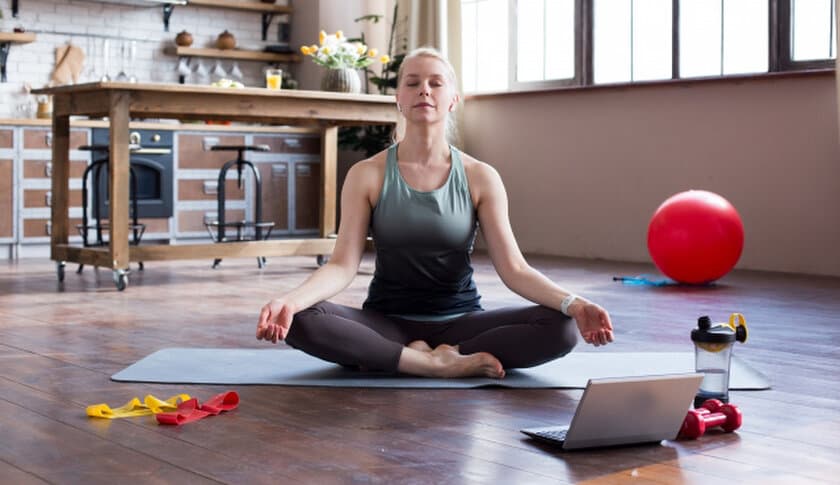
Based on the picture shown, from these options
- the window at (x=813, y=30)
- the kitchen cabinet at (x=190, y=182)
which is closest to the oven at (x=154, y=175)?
the kitchen cabinet at (x=190, y=182)

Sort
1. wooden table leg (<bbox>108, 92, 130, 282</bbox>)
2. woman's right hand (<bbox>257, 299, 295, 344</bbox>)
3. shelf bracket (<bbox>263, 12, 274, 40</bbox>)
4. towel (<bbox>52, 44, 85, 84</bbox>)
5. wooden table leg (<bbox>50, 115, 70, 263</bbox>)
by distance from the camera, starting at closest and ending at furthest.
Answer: woman's right hand (<bbox>257, 299, 295, 344</bbox>), wooden table leg (<bbox>108, 92, 130, 282</bbox>), wooden table leg (<bbox>50, 115, 70, 263</bbox>), towel (<bbox>52, 44, 85, 84</bbox>), shelf bracket (<bbox>263, 12, 274, 40</bbox>)

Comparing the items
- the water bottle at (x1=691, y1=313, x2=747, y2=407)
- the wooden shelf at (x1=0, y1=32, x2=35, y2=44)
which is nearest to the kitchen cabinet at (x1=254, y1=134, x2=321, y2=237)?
the wooden shelf at (x1=0, y1=32, x2=35, y2=44)

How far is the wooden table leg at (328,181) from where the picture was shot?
6.23m

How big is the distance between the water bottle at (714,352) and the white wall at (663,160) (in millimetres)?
3555

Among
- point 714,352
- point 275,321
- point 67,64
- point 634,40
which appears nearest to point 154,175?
point 67,64

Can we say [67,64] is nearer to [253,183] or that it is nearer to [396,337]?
[253,183]

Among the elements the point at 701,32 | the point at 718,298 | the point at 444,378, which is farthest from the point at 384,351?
the point at 701,32

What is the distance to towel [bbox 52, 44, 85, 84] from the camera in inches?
298

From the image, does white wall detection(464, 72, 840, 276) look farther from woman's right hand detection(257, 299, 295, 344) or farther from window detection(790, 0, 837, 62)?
woman's right hand detection(257, 299, 295, 344)

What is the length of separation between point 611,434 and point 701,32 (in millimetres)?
4640

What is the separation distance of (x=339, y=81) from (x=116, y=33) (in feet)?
8.45

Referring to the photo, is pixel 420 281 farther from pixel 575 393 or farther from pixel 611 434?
pixel 611 434

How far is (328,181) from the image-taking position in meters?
6.30

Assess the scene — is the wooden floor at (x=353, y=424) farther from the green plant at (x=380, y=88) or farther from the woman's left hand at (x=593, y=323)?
the green plant at (x=380, y=88)
